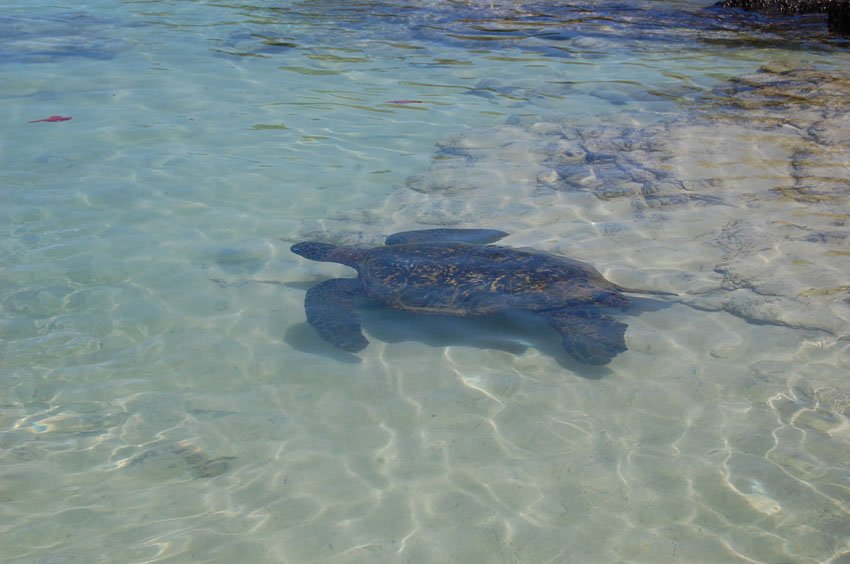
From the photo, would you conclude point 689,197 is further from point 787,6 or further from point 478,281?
point 787,6

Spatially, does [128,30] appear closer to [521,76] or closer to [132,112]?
[132,112]

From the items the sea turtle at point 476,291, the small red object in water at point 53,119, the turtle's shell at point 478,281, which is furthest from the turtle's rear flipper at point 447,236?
the small red object in water at point 53,119

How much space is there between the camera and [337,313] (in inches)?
196

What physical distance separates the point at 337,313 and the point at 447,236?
1393mm

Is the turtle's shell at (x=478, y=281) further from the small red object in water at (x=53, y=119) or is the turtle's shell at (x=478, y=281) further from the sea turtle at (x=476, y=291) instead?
the small red object in water at (x=53, y=119)

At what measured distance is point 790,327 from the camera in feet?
16.6

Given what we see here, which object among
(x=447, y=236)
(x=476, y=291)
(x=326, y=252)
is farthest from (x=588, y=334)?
(x=326, y=252)

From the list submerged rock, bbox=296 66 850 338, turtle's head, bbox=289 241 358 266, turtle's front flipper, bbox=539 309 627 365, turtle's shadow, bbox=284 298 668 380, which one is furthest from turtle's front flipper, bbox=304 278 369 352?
submerged rock, bbox=296 66 850 338

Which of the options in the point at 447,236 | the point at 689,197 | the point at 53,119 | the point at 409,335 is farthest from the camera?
the point at 53,119

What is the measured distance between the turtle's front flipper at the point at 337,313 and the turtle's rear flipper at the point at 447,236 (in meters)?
0.77

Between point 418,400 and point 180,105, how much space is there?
6.43 m

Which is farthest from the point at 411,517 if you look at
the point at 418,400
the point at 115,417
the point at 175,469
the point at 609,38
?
the point at 609,38

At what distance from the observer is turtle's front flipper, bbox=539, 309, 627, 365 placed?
4598mm

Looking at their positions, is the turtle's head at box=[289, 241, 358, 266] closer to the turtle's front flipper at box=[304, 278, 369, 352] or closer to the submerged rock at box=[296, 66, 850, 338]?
the turtle's front flipper at box=[304, 278, 369, 352]
